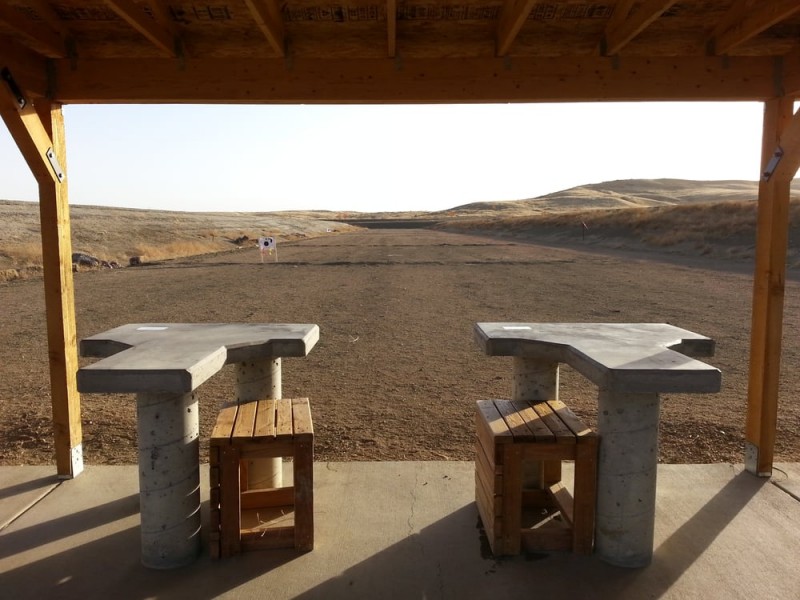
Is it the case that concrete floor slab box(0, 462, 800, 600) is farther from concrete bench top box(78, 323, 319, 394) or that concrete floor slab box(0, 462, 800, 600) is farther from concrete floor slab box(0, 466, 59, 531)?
concrete bench top box(78, 323, 319, 394)

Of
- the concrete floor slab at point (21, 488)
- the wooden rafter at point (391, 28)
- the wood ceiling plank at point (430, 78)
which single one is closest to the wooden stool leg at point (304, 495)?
the concrete floor slab at point (21, 488)

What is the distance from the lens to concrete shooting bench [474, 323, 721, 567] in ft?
11.2

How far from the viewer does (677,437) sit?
5.98 metres

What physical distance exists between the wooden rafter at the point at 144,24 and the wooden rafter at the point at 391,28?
158cm

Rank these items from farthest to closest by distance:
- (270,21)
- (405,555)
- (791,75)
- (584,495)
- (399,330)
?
(399,330), (791,75), (270,21), (405,555), (584,495)

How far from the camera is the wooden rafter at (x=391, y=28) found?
4.41 m

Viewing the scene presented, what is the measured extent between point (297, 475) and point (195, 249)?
110 ft

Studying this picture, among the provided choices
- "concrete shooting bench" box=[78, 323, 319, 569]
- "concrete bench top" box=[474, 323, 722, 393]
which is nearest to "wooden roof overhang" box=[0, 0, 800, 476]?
"concrete bench top" box=[474, 323, 722, 393]

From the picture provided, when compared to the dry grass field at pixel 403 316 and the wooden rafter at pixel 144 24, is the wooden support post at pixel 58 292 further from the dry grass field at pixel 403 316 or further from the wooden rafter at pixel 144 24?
the wooden rafter at pixel 144 24

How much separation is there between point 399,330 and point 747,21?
25.6 ft

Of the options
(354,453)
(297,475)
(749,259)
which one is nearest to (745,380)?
(354,453)

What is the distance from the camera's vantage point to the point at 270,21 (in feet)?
14.9

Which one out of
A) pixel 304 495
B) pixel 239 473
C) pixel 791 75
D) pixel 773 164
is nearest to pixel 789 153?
pixel 773 164

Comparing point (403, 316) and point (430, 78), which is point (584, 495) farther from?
point (403, 316)
